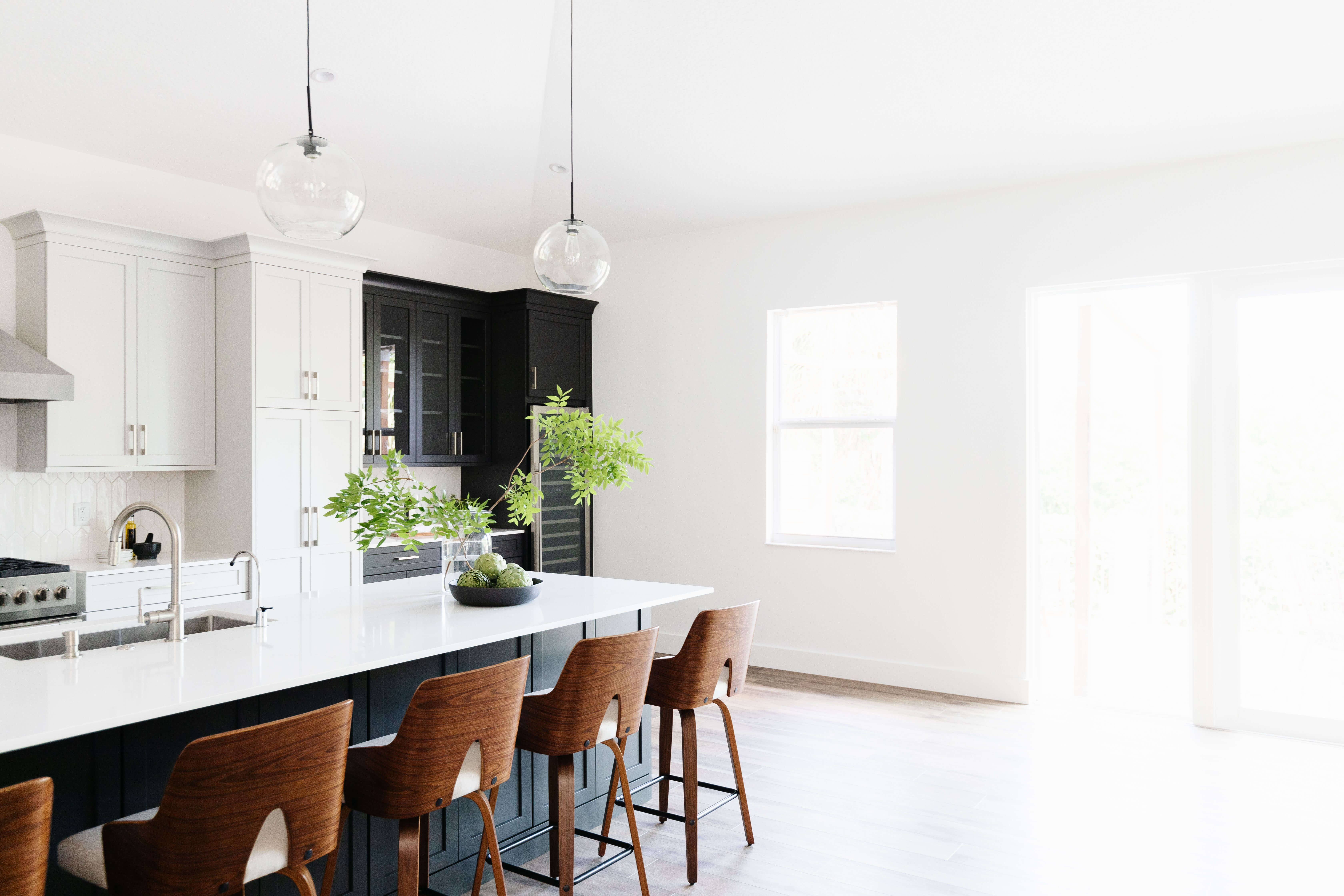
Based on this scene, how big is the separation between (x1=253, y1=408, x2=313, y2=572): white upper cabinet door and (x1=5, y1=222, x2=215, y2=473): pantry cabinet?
333mm

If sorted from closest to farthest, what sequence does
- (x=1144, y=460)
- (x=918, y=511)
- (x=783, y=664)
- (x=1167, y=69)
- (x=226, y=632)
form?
(x=226, y=632) < (x=1167, y=69) < (x=1144, y=460) < (x=918, y=511) < (x=783, y=664)

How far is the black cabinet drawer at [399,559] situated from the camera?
512cm

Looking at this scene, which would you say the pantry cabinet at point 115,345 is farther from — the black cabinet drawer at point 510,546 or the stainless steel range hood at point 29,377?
the black cabinet drawer at point 510,546

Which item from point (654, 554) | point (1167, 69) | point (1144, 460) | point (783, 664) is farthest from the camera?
point (654, 554)

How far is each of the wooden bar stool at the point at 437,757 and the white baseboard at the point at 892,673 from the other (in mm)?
3252

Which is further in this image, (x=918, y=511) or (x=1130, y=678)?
(x=918, y=511)

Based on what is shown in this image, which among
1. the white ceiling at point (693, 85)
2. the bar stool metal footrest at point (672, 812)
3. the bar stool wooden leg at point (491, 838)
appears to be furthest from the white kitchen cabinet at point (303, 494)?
the bar stool wooden leg at point (491, 838)

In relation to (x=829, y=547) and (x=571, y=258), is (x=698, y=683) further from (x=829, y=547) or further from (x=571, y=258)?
(x=829, y=547)

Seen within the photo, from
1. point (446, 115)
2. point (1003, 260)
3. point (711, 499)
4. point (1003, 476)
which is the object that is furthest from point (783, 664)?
point (446, 115)

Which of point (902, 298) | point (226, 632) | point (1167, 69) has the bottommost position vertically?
point (226, 632)

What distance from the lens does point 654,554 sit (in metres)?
6.33

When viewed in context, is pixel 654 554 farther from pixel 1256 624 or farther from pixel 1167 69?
pixel 1167 69

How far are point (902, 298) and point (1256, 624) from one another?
96.2 inches

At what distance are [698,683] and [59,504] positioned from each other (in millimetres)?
3307
